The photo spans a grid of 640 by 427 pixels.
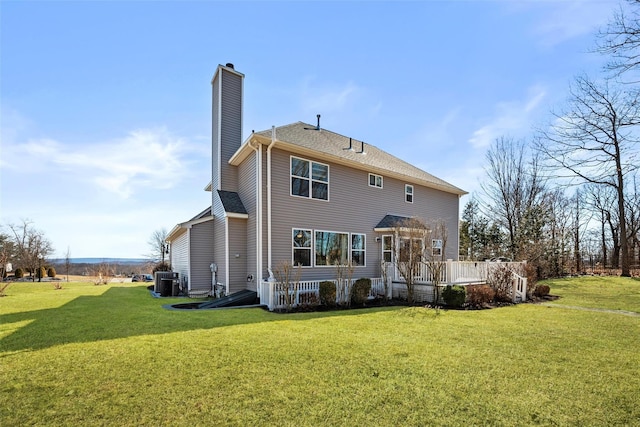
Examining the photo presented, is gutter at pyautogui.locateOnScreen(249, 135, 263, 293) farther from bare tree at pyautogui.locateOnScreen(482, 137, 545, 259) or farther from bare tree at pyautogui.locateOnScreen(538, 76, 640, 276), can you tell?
bare tree at pyautogui.locateOnScreen(482, 137, 545, 259)

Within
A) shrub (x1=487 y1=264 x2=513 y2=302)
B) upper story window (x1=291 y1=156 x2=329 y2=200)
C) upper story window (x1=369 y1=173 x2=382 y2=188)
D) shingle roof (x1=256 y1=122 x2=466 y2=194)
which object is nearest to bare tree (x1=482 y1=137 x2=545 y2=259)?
shingle roof (x1=256 y1=122 x2=466 y2=194)

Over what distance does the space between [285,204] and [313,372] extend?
24.5 ft

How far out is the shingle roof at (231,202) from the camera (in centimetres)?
1195

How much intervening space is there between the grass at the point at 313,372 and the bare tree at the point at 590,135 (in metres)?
12.2

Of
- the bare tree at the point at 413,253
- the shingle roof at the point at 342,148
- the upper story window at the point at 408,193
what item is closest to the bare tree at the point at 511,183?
the shingle roof at the point at 342,148

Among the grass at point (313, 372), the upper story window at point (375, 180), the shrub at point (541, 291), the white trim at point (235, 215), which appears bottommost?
the shrub at point (541, 291)

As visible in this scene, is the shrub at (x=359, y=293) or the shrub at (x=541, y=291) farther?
the shrub at (x=541, y=291)

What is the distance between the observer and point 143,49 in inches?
356

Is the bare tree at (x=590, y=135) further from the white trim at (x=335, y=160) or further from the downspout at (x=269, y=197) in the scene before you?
the downspout at (x=269, y=197)

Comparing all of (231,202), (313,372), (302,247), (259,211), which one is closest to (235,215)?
(231,202)

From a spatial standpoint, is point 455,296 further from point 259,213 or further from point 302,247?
point 259,213

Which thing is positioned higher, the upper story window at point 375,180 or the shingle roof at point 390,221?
the upper story window at point 375,180

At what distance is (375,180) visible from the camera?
14.2 metres

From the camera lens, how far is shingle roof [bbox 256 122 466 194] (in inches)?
472
